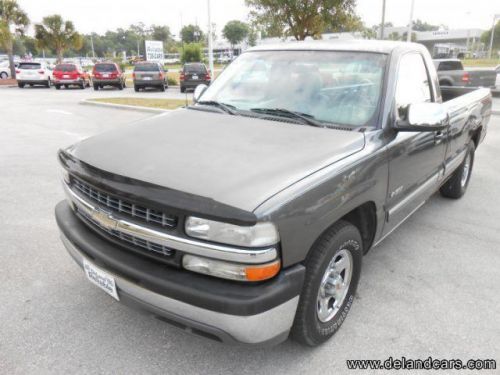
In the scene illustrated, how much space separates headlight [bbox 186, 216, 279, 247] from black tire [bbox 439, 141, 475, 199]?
3870 mm

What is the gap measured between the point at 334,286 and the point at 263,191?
3.09ft

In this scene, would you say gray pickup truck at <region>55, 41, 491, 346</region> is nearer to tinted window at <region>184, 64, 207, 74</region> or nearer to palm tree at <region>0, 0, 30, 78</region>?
tinted window at <region>184, 64, 207, 74</region>

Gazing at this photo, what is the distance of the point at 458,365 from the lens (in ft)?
8.28

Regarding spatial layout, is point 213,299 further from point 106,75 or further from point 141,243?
point 106,75

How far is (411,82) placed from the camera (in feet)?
11.6

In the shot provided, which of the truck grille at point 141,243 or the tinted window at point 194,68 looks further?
the tinted window at point 194,68

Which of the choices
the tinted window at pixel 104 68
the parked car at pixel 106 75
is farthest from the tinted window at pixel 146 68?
the tinted window at pixel 104 68

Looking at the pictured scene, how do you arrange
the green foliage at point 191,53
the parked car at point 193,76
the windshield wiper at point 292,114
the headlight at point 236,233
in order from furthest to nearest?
the green foliage at point 191,53
the parked car at point 193,76
the windshield wiper at point 292,114
the headlight at point 236,233

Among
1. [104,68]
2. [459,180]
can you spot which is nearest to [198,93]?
[459,180]

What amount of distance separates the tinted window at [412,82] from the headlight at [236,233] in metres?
1.73

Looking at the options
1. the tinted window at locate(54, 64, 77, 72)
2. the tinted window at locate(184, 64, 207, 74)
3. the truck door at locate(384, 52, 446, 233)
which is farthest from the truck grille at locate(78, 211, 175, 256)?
the tinted window at locate(54, 64, 77, 72)

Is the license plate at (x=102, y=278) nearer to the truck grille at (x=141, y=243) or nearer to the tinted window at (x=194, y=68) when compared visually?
the truck grille at (x=141, y=243)

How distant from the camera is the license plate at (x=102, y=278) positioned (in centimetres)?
236

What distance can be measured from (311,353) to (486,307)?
1.41 meters
